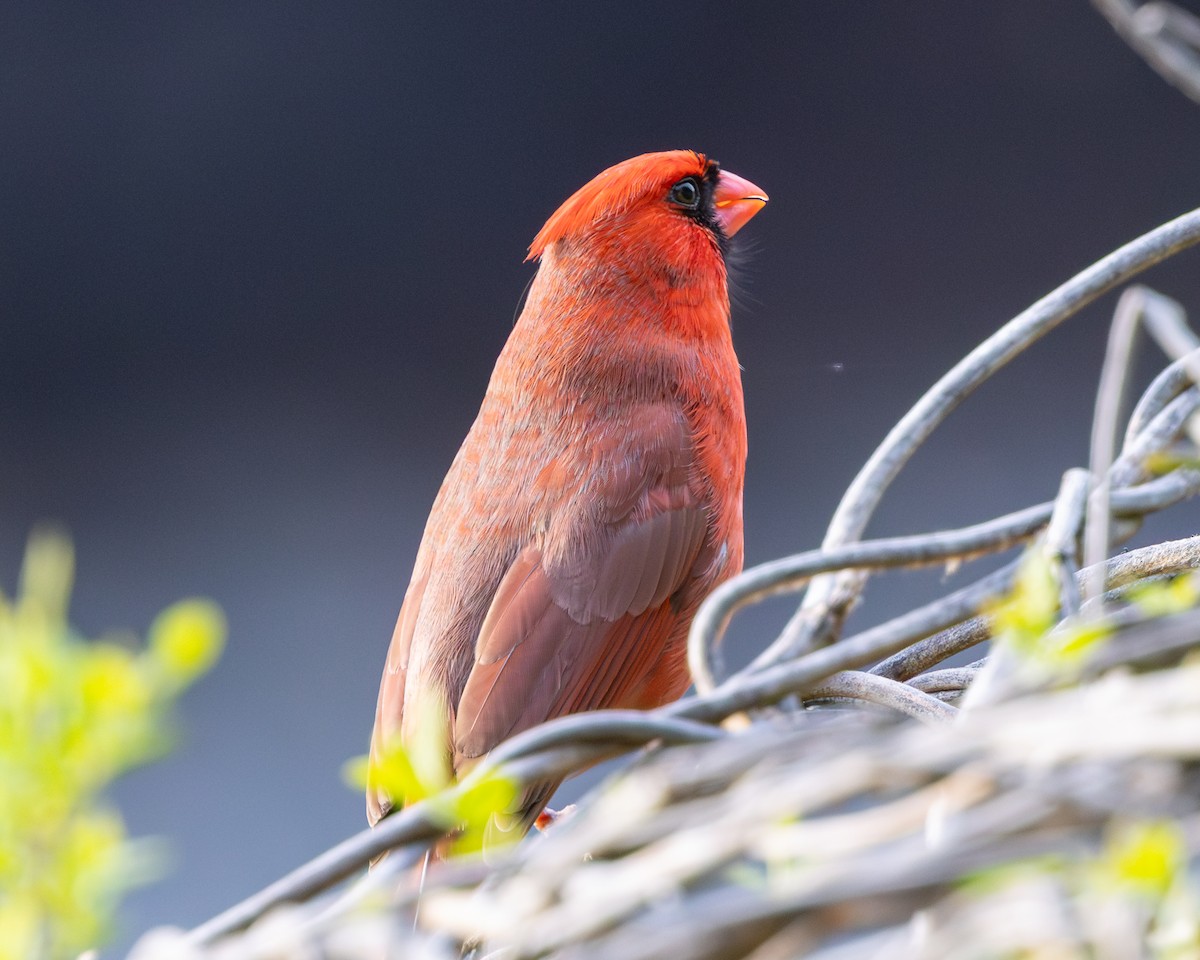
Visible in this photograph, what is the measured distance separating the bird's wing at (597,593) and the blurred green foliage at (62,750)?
3.34 feet

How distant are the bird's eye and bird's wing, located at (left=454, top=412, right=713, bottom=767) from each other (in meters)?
0.41

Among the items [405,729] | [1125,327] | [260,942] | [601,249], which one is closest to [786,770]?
[260,942]

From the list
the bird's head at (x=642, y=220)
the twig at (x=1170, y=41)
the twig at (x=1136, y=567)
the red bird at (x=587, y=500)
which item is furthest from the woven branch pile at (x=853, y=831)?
the bird's head at (x=642, y=220)

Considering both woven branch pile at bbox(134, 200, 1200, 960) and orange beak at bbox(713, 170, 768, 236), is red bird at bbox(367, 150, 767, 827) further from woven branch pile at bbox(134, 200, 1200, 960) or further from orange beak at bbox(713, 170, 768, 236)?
woven branch pile at bbox(134, 200, 1200, 960)

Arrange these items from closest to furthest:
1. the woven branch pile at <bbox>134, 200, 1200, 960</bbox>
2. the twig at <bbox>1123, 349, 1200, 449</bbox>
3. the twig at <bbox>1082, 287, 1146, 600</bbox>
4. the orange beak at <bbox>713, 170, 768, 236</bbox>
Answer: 1. the woven branch pile at <bbox>134, 200, 1200, 960</bbox>
2. the twig at <bbox>1082, 287, 1146, 600</bbox>
3. the twig at <bbox>1123, 349, 1200, 449</bbox>
4. the orange beak at <bbox>713, 170, 768, 236</bbox>

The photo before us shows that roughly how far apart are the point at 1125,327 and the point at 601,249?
1286 mm

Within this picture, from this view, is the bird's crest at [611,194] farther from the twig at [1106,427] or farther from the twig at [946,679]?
the twig at [1106,427]

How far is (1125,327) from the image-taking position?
0.51m

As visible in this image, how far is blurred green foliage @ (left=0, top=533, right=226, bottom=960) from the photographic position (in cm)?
32

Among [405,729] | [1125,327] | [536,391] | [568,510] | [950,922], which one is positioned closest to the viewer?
[950,922]

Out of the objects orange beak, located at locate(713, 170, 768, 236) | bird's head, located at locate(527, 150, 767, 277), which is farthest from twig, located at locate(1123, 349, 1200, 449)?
orange beak, located at locate(713, 170, 768, 236)

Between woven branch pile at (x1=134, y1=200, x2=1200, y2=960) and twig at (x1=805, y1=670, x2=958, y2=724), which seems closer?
woven branch pile at (x1=134, y1=200, x2=1200, y2=960)

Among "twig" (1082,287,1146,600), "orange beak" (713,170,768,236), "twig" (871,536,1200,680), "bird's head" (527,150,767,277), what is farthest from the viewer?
"orange beak" (713,170,768,236)

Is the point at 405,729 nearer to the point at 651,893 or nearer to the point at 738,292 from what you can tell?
the point at 738,292
